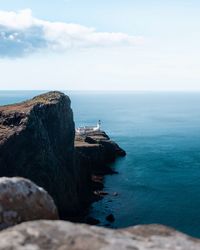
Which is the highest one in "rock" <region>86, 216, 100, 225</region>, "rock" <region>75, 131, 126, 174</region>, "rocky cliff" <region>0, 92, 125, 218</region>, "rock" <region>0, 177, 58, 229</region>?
"rock" <region>0, 177, 58, 229</region>

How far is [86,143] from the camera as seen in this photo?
15425cm

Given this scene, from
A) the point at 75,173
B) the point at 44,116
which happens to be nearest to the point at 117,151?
the point at 75,173

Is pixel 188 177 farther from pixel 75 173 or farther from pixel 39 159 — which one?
pixel 39 159

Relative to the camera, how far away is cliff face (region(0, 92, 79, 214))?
78.4 metres

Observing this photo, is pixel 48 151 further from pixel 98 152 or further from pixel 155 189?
pixel 98 152

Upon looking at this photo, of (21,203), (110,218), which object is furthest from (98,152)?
(21,203)

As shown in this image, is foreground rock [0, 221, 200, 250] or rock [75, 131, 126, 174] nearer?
foreground rock [0, 221, 200, 250]

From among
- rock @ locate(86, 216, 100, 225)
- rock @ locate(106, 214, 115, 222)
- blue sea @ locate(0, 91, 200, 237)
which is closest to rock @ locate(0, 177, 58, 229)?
blue sea @ locate(0, 91, 200, 237)

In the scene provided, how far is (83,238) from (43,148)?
75.4 meters

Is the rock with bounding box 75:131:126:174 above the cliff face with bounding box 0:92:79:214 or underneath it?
underneath

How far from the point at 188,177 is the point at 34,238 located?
120 metres

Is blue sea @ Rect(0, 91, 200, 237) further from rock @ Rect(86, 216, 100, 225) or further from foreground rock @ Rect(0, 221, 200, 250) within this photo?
foreground rock @ Rect(0, 221, 200, 250)

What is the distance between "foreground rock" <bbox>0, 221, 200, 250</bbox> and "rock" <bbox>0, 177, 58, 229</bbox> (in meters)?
3.01

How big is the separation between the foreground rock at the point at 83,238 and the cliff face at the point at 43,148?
67.6 metres
